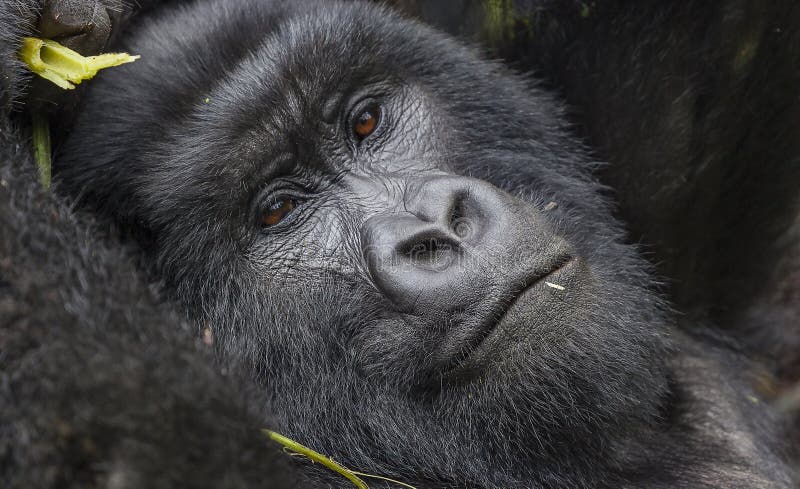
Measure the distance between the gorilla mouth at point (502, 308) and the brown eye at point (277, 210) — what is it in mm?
694

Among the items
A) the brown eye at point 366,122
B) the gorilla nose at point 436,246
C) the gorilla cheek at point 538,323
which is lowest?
the gorilla cheek at point 538,323

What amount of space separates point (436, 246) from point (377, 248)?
6.9 inches

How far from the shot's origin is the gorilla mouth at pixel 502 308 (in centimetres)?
215

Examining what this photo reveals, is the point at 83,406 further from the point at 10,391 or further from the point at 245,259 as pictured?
the point at 245,259

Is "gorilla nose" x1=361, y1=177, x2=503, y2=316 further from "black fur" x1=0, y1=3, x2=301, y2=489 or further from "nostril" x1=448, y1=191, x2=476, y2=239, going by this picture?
"black fur" x1=0, y1=3, x2=301, y2=489

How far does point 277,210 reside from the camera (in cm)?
251

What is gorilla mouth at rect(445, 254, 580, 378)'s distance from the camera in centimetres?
215

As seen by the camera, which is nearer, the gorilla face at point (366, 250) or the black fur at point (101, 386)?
the black fur at point (101, 386)

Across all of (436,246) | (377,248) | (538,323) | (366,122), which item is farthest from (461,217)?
(366,122)

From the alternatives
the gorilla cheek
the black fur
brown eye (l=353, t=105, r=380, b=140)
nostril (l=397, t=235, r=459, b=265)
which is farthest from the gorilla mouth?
brown eye (l=353, t=105, r=380, b=140)

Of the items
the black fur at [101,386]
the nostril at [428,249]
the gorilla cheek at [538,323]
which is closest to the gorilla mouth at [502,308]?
the gorilla cheek at [538,323]

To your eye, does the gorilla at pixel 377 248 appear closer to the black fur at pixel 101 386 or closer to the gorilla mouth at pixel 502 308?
the gorilla mouth at pixel 502 308

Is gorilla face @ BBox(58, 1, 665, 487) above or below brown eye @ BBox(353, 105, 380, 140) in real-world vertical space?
below

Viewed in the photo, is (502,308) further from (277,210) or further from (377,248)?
(277,210)
